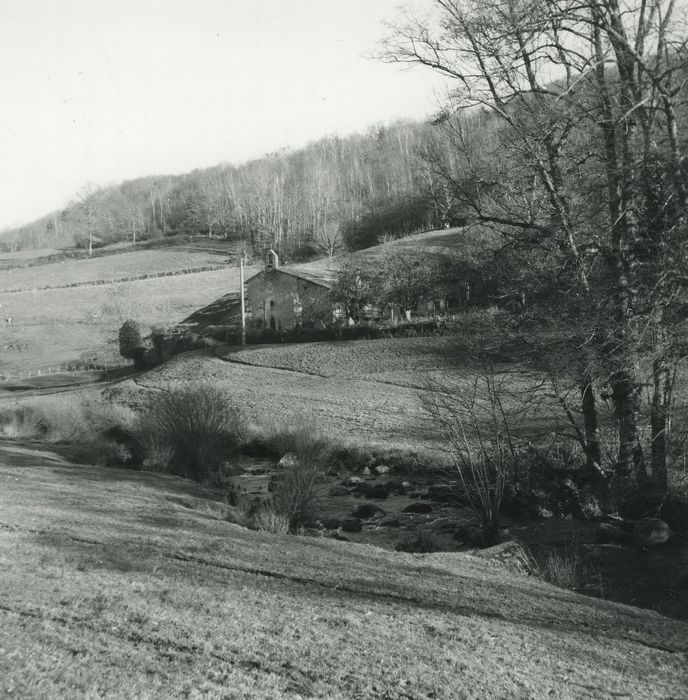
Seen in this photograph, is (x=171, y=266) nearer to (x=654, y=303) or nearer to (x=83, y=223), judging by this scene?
(x=83, y=223)

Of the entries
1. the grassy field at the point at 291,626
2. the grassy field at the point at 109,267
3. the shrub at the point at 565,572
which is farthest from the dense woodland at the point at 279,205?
the grassy field at the point at 291,626

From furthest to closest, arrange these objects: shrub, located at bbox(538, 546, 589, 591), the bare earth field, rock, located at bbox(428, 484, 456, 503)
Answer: the bare earth field
rock, located at bbox(428, 484, 456, 503)
shrub, located at bbox(538, 546, 589, 591)

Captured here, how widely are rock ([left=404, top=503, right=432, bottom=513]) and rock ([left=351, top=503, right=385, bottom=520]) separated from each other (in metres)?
0.70

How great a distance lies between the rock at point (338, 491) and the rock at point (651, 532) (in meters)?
8.48

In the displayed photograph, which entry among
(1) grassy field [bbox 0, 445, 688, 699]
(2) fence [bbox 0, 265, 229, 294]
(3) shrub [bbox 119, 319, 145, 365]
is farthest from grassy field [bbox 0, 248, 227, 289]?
(1) grassy field [bbox 0, 445, 688, 699]

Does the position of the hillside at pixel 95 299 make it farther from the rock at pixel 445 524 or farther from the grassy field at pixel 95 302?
the rock at pixel 445 524

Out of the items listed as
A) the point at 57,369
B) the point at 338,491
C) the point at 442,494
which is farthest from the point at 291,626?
the point at 57,369

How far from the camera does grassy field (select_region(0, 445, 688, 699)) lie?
588 cm

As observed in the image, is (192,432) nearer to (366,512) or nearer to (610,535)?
(366,512)

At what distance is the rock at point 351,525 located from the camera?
16.7 m

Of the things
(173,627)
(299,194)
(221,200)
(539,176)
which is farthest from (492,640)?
(221,200)

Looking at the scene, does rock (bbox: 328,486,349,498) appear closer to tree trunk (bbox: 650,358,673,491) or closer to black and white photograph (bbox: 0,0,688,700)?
black and white photograph (bbox: 0,0,688,700)

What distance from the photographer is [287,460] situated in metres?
25.1

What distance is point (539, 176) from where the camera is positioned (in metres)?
17.8
